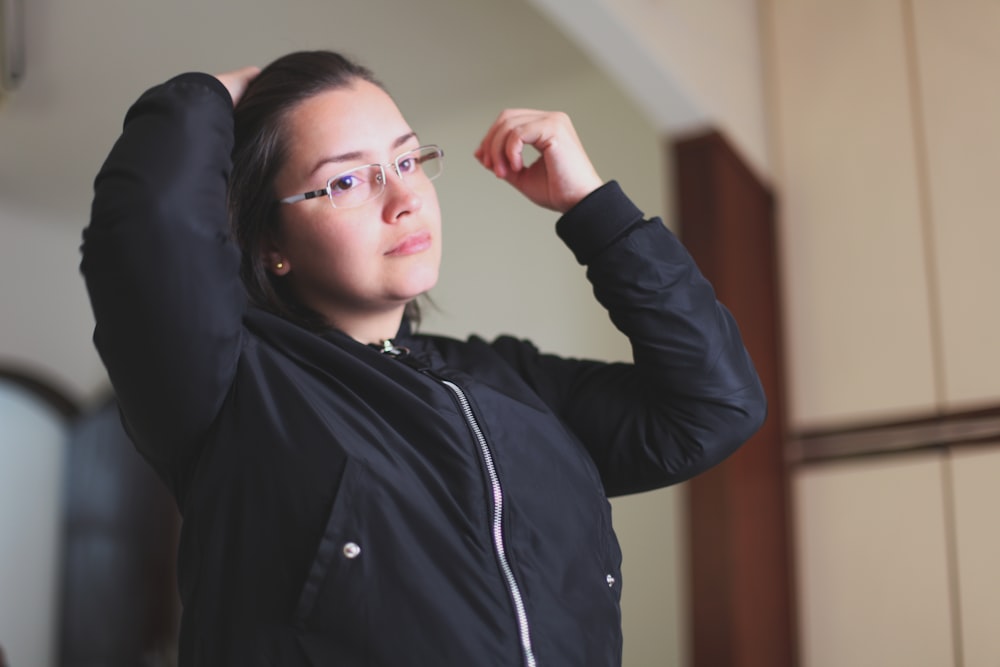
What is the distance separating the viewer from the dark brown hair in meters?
1.13

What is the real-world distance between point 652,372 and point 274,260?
45 cm

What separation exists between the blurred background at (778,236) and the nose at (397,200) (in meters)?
1.47

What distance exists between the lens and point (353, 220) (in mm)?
1086

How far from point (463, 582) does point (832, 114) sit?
101 inches

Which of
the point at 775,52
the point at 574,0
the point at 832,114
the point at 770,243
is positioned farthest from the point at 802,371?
the point at 574,0

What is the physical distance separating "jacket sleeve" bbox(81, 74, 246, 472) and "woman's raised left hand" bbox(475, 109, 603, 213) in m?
0.36

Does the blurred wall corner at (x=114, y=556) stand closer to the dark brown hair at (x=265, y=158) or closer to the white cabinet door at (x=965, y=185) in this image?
the white cabinet door at (x=965, y=185)

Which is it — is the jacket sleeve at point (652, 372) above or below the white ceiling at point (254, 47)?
below

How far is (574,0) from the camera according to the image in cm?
240

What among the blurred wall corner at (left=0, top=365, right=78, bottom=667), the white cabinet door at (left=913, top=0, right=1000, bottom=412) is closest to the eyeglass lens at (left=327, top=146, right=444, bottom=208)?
the white cabinet door at (left=913, top=0, right=1000, bottom=412)

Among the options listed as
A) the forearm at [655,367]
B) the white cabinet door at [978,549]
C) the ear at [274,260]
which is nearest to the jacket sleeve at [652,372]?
the forearm at [655,367]

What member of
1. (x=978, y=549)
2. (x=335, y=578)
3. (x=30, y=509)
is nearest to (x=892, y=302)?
(x=978, y=549)

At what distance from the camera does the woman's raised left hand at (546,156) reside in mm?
1164

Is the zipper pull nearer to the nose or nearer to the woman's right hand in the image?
the nose
